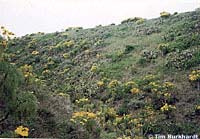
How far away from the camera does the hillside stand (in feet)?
28.5

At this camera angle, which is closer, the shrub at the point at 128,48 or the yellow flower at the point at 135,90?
the yellow flower at the point at 135,90

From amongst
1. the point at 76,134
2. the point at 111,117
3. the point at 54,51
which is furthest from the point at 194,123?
the point at 54,51

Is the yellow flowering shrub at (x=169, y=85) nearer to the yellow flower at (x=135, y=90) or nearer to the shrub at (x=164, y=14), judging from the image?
the yellow flower at (x=135, y=90)

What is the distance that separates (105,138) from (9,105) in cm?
288

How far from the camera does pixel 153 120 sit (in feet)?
49.6

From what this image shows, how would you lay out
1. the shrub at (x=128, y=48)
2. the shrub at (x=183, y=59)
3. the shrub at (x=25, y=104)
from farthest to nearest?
1. the shrub at (x=128, y=48)
2. the shrub at (x=183, y=59)
3. the shrub at (x=25, y=104)

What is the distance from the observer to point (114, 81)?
750 inches

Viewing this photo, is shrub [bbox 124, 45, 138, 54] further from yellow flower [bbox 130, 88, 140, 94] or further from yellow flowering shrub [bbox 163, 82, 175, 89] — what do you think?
yellow flowering shrub [bbox 163, 82, 175, 89]

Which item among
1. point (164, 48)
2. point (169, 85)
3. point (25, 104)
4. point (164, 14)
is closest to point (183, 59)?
point (164, 48)

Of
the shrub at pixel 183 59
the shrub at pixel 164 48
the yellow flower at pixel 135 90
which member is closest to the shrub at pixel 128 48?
the shrub at pixel 164 48

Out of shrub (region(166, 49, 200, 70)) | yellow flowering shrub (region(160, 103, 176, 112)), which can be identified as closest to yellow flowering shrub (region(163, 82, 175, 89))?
yellow flowering shrub (region(160, 103, 176, 112))

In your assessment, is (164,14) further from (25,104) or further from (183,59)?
(25,104)

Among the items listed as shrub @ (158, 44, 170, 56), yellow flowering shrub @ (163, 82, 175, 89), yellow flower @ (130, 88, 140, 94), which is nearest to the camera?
yellow flowering shrub @ (163, 82, 175, 89)

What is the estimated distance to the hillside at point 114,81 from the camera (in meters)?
8.69
